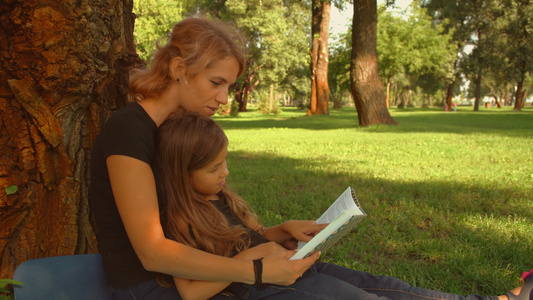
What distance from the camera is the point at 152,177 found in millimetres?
1604

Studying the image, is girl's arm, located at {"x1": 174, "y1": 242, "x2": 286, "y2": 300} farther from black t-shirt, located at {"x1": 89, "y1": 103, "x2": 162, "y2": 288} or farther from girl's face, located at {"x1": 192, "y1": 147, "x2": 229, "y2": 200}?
girl's face, located at {"x1": 192, "y1": 147, "x2": 229, "y2": 200}

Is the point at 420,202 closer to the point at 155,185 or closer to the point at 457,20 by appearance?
the point at 155,185

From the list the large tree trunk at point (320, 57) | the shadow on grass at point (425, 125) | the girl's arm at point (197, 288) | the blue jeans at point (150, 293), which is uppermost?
the large tree trunk at point (320, 57)

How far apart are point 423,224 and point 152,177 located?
2968 mm

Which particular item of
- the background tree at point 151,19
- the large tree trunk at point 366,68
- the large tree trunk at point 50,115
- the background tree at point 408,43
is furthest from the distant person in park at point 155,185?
the background tree at point 408,43

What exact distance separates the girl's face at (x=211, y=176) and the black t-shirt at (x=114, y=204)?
176 millimetres

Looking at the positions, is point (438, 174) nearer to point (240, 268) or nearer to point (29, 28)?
point (240, 268)

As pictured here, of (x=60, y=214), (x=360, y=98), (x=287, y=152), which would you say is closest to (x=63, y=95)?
(x=60, y=214)

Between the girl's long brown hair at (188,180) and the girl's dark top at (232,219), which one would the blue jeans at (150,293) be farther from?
the girl's dark top at (232,219)

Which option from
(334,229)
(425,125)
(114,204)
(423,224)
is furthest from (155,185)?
(425,125)

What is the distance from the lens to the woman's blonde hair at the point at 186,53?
195 cm

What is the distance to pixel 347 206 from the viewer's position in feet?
5.64

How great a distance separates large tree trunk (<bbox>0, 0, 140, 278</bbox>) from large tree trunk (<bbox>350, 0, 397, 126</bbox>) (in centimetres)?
1270

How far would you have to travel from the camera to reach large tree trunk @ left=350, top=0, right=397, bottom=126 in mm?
13836
